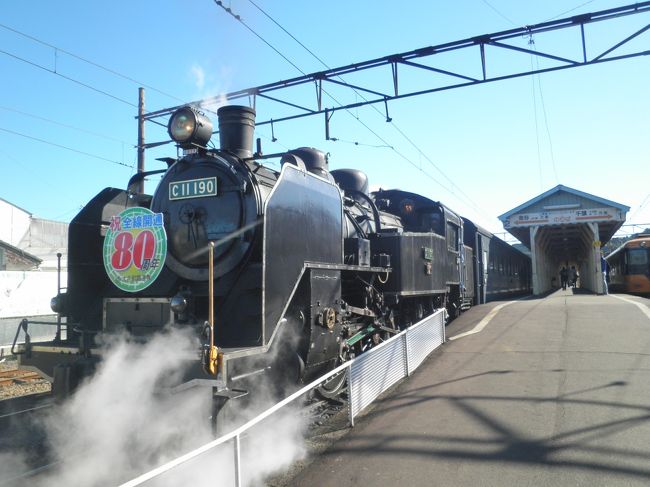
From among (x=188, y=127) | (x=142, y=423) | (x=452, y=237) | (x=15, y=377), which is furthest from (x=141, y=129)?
(x=142, y=423)

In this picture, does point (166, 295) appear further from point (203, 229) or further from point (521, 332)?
point (521, 332)

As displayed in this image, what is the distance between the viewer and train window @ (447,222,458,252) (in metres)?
11.0

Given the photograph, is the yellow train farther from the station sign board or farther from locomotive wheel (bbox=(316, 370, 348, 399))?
locomotive wheel (bbox=(316, 370, 348, 399))

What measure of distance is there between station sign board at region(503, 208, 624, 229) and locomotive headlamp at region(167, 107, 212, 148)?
2023 cm

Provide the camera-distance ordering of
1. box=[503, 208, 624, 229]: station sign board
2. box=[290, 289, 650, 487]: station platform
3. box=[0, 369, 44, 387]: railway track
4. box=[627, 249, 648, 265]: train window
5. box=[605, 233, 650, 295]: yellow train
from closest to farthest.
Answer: box=[290, 289, 650, 487]: station platform, box=[0, 369, 44, 387]: railway track, box=[503, 208, 624, 229]: station sign board, box=[605, 233, 650, 295]: yellow train, box=[627, 249, 648, 265]: train window

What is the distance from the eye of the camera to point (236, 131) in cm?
593

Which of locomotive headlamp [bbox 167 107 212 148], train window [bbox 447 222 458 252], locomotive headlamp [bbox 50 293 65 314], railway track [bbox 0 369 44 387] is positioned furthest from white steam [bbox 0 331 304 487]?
train window [bbox 447 222 458 252]

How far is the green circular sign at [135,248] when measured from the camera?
4.87 metres

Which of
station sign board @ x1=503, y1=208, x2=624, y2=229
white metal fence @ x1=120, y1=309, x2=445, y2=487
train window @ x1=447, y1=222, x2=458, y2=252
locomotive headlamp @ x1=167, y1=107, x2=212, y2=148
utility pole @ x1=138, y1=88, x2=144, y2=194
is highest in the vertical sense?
utility pole @ x1=138, y1=88, x2=144, y2=194

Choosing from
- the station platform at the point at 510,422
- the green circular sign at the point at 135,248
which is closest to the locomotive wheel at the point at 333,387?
the station platform at the point at 510,422

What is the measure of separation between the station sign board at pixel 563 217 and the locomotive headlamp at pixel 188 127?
66.4 feet

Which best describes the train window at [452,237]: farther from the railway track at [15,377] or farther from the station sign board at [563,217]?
the station sign board at [563,217]

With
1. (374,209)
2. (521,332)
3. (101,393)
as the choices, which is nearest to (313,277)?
(101,393)

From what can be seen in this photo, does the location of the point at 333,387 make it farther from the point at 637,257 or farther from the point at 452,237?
the point at 637,257
